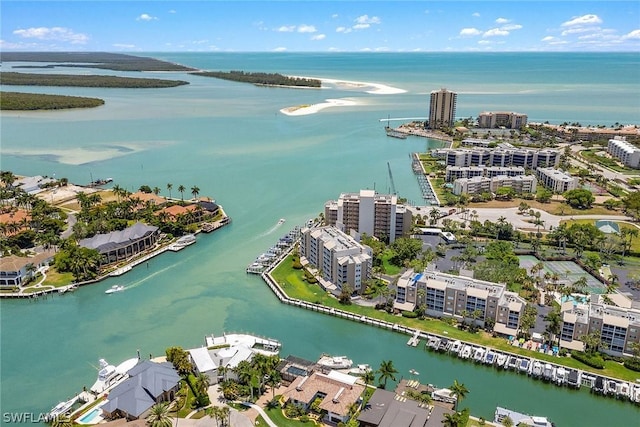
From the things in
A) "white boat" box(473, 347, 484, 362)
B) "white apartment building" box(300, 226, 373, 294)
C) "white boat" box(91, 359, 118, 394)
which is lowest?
"white boat" box(91, 359, 118, 394)

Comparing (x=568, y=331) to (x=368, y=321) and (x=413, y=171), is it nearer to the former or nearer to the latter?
(x=368, y=321)

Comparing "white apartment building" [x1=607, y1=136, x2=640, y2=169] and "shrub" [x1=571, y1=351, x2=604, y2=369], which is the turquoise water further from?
"white apartment building" [x1=607, y1=136, x2=640, y2=169]

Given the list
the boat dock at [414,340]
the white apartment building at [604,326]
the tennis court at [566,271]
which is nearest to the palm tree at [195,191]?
the boat dock at [414,340]

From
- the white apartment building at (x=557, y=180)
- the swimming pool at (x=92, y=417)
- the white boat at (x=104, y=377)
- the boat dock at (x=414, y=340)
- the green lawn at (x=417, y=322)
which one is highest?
the white apartment building at (x=557, y=180)

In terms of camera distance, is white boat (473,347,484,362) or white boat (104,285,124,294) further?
white boat (104,285,124,294)

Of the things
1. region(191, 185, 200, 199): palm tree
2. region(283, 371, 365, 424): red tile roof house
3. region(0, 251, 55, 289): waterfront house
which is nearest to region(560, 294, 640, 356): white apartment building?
region(283, 371, 365, 424): red tile roof house

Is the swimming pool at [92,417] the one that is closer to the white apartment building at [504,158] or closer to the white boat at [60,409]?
the white boat at [60,409]
